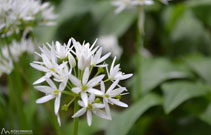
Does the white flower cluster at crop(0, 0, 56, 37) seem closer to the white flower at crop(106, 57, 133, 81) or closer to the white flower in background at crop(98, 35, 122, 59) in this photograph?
the white flower at crop(106, 57, 133, 81)

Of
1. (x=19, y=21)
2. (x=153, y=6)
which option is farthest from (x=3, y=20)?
(x=153, y=6)

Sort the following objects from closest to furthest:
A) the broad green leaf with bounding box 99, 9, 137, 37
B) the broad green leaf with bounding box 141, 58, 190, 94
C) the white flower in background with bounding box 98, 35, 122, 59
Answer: the broad green leaf with bounding box 141, 58, 190, 94 < the broad green leaf with bounding box 99, 9, 137, 37 < the white flower in background with bounding box 98, 35, 122, 59

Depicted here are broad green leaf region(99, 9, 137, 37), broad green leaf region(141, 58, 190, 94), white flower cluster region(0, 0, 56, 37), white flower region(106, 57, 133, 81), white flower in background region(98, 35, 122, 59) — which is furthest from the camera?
white flower in background region(98, 35, 122, 59)

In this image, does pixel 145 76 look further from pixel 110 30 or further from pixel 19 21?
pixel 19 21

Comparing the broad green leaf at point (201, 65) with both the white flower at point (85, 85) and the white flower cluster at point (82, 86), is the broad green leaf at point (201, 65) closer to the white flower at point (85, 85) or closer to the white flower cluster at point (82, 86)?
the white flower cluster at point (82, 86)

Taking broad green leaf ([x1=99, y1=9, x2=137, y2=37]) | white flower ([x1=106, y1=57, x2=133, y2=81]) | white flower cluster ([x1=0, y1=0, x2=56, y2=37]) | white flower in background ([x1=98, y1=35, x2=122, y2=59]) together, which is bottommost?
white flower in background ([x1=98, y1=35, x2=122, y2=59])

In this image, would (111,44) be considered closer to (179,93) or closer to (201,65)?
(201,65)

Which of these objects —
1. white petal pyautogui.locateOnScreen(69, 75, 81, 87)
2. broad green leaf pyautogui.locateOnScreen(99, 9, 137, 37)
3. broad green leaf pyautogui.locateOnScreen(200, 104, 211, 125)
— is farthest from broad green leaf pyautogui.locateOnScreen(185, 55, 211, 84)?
white petal pyautogui.locateOnScreen(69, 75, 81, 87)

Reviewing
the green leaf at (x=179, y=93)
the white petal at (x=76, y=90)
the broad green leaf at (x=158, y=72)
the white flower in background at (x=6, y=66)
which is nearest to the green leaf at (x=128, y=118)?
the green leaf at (x=179, y=93)
